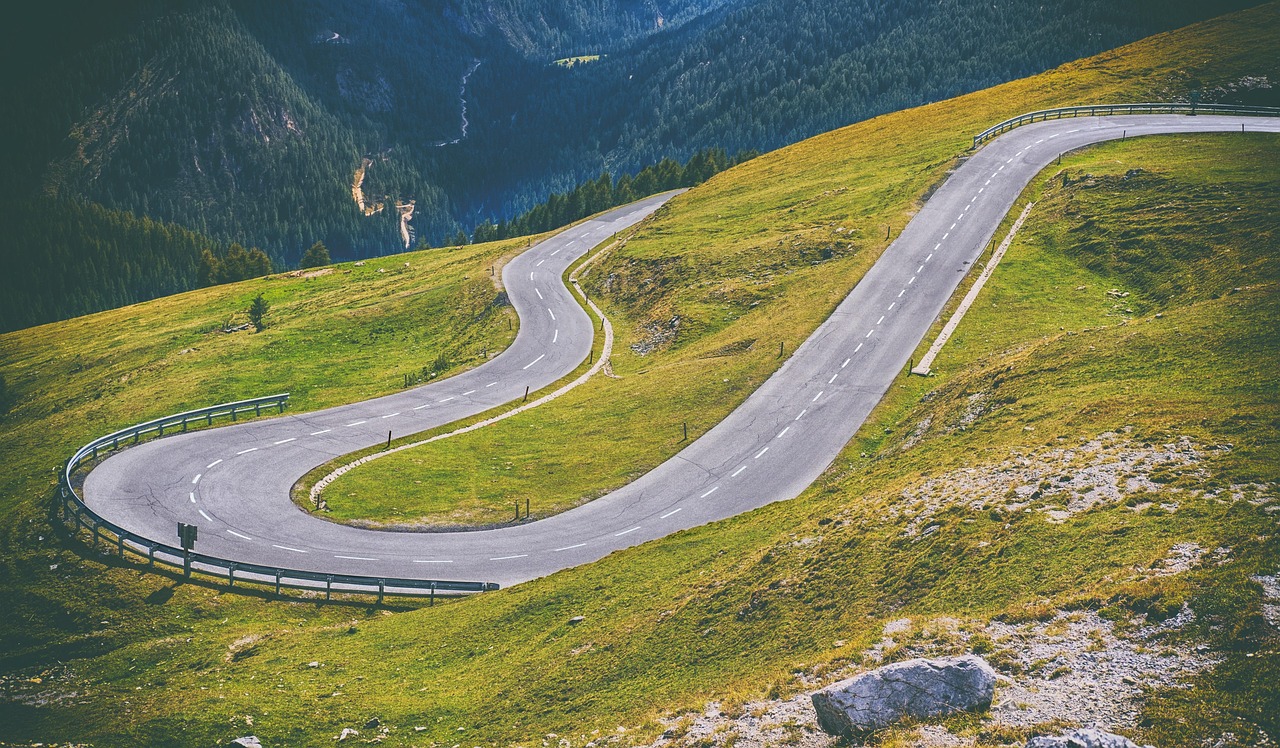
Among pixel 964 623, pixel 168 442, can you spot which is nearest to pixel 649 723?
pixel 964 623

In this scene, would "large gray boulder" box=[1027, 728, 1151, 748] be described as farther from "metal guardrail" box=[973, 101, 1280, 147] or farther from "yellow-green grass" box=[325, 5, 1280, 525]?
"metal guardrail" box=[973, 101, 1280, 147]

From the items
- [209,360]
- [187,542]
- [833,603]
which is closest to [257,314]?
[209,360]

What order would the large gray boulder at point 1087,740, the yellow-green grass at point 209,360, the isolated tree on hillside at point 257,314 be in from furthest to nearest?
the isolated tree on hillside at point 257,314 → the yellow-green grass at point 209,360 → the large gray boulder at point 1087,740

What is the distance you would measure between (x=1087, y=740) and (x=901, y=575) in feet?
29.2

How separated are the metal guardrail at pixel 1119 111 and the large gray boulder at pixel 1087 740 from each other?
273 feet

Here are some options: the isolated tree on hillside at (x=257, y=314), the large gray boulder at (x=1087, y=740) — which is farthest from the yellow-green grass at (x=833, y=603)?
the isolated tree on hillside at (x=257, y=314)

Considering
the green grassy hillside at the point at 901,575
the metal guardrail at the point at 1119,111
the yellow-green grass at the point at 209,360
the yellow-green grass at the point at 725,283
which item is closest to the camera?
the green grassy hillside at the point at 901,575

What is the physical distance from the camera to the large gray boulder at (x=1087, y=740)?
14.0 meters

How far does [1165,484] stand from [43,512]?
5127 cm

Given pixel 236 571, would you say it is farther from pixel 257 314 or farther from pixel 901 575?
pixel 257 314

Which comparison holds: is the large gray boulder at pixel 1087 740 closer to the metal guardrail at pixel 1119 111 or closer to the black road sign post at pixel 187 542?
the black road sign post at pixel 187 542

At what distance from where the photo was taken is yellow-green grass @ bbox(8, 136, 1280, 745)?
1891cm

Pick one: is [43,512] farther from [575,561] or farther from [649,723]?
[649,723]

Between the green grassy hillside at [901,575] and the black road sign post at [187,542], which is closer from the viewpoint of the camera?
the green grassy hillside at [901,575]
